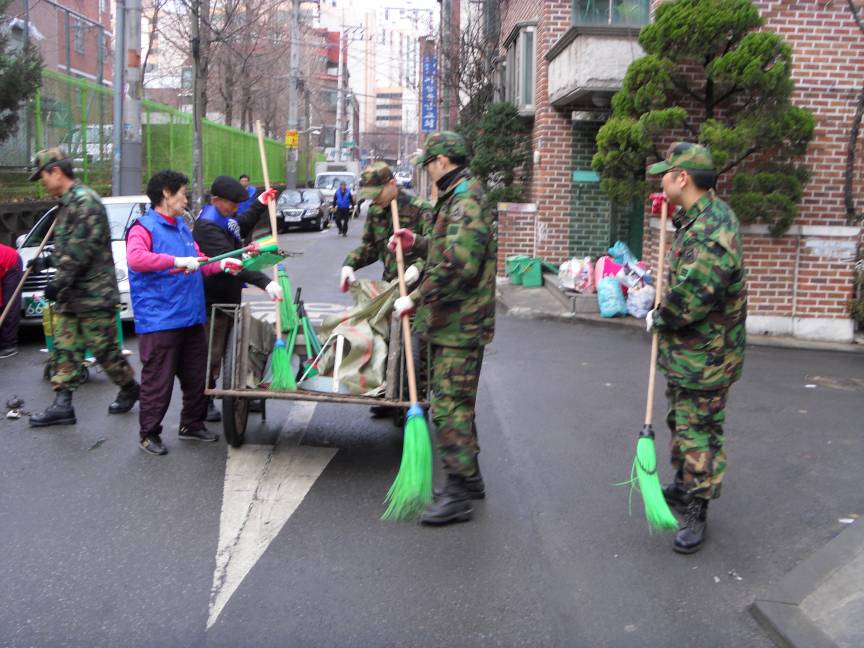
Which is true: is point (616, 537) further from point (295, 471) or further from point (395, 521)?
point (295, 471)

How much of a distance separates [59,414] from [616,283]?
7.46 metres

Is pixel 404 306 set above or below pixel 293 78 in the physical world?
below

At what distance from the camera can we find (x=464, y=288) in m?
5.04

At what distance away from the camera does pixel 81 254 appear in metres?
6.66

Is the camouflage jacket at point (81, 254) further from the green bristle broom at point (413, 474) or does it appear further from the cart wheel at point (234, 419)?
the green bristle broom at point (413, 474)

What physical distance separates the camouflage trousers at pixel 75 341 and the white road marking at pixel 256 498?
1369mm

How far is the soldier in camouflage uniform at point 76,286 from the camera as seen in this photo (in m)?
6.67

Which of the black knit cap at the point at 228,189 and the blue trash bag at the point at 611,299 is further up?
the black knit cap at the point at 228,189

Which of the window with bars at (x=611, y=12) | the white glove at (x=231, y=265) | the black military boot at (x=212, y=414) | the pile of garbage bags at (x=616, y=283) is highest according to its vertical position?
the window with bars at (x=611, y=12)

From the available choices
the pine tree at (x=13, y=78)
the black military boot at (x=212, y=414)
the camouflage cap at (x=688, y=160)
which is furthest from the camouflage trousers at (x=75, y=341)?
the pine tree at (x=13, y=78)

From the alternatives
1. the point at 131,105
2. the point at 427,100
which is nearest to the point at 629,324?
the point at 131,105

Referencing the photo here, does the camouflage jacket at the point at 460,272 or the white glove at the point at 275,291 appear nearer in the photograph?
the camouflage jacket at the point at 460,272

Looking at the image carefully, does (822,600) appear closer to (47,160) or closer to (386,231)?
(386,231)

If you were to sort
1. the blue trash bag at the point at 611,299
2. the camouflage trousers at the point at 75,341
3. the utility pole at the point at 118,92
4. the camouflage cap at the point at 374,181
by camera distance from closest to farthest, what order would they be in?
the camouflage cap at the point at 374,181, the camouflage trousers at the point at 75,341, the blue trash bag at the point at 611,299, the utility pole at the point at 118,92
